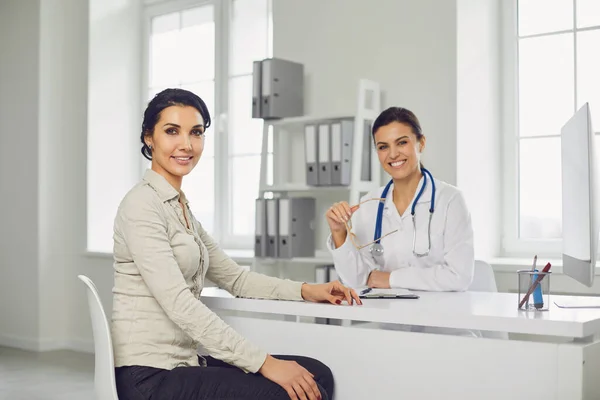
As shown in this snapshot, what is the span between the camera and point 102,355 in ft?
6.20

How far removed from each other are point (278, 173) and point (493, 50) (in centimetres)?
134

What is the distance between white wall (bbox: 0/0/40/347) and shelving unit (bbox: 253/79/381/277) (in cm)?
202

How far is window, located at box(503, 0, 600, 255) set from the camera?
388cm

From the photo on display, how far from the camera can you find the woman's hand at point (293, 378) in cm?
180

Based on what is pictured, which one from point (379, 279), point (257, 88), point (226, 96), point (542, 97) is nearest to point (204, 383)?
point (379, 279)

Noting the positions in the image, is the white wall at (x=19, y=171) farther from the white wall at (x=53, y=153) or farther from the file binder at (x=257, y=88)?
the file binder at (x=257, y=88)

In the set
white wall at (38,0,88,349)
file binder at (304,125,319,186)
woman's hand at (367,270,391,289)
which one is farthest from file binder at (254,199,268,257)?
white wall at (38,0,88,349)

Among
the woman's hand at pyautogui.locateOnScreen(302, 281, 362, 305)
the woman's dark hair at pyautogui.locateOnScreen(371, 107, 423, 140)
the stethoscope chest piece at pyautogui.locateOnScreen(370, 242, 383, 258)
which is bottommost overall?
the woman's hand at pyautogui.locateOnScreen(302, 281, 362, 305)

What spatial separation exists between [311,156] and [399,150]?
48.4 inches

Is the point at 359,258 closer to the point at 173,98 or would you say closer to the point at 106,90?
the point at 173,98

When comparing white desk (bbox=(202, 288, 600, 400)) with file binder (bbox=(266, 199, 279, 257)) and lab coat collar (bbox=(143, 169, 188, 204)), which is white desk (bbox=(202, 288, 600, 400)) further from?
file binder (bbox=(266, 199, 279, 257))

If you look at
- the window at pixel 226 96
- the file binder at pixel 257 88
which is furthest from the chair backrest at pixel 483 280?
the window at pixel 226 96

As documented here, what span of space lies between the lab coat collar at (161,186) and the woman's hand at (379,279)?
0.80 meters

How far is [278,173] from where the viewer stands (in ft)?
14.4
